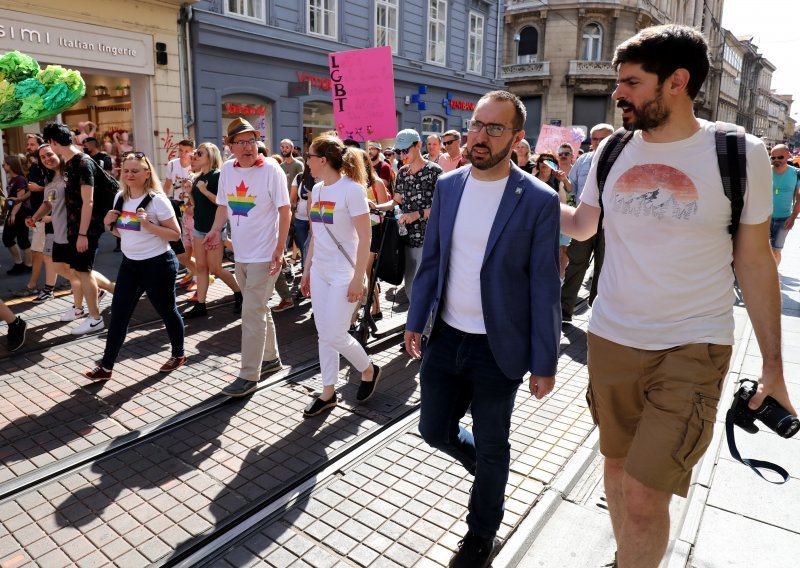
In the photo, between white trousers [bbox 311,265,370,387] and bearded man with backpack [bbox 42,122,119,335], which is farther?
bearded man with backpack [bbox 42,122,119,335]

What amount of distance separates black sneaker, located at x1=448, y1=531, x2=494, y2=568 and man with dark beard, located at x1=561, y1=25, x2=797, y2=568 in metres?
0.67

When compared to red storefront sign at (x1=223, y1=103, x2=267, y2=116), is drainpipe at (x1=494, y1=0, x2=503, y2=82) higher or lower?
higher

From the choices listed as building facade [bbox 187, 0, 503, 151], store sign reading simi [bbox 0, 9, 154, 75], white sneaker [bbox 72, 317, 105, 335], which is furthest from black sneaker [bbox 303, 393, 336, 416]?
building facade [bbox 187, 0, 503, 151]

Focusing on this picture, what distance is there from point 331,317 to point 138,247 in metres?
1.89

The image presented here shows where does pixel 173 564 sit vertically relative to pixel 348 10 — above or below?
below

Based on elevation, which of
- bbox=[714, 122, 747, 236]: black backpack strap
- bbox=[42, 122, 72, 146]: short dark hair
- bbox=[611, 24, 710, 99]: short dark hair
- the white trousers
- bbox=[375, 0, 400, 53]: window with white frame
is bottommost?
the white trousers

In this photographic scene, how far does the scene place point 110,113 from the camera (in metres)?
14.0

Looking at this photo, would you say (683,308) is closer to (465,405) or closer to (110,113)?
(465,405)

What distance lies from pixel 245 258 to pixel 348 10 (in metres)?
15.3

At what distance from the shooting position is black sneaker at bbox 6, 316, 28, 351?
5.62 meters

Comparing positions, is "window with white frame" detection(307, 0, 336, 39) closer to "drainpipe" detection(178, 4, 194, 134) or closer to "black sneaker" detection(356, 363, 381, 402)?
"drainpipe" detection(178, 4, 194, 134)

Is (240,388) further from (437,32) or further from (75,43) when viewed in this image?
(437,32)

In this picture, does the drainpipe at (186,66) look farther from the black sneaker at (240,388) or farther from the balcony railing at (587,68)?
the balcony railing at (587,68)

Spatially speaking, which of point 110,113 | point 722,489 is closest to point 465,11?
point 110,113
